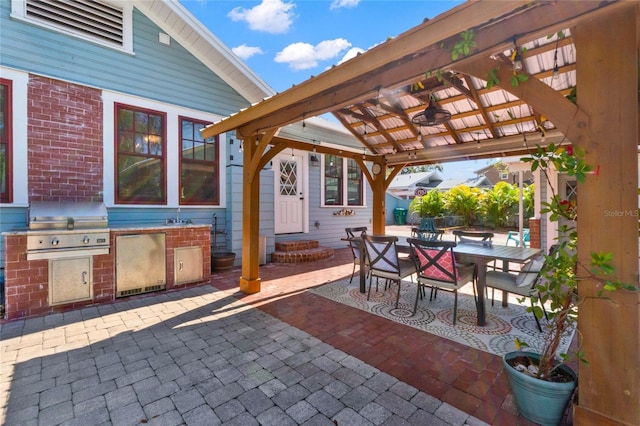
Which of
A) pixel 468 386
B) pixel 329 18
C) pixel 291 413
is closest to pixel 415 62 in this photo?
pixel 468 386

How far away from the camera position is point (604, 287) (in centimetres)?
155

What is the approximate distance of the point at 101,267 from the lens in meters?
4.04

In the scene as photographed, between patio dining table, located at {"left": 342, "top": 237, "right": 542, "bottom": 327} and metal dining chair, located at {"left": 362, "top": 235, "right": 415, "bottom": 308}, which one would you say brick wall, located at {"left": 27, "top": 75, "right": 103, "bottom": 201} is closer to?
metal dining chair, located at {"left": 362, "top": 235, "right": 415, "bottom": 308}

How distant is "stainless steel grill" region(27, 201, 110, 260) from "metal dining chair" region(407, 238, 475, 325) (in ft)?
13.4

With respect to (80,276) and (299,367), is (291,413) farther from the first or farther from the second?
(80,276)

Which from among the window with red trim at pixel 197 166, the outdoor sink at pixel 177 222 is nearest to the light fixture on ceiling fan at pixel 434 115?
the window with red trim at pixel 197 166

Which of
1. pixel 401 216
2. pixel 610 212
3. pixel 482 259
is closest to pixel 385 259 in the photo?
pixel 482 259

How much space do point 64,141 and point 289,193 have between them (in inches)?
175

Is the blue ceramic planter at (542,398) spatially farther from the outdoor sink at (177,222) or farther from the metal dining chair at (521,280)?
the outdoor sink at (177,222)

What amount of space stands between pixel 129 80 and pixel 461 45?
5.14 metres

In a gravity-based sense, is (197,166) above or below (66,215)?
above

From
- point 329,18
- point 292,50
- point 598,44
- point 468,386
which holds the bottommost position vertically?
point 468,386

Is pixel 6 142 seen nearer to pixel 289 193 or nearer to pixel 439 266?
pixel 289 193

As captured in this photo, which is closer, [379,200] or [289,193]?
[379,200]
